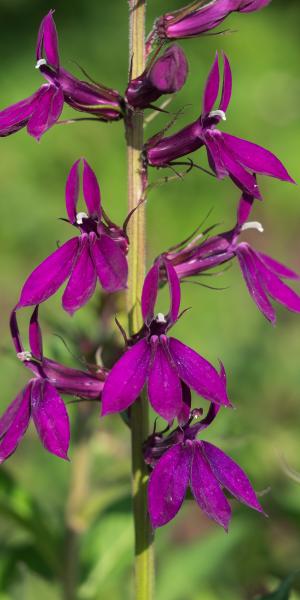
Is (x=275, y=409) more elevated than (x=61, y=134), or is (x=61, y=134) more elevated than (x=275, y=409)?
(x=61, y=134)

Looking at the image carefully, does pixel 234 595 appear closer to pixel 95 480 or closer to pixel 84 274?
pixel 95 480

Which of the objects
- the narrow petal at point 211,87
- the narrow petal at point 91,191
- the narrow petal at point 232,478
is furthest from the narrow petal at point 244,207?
the narrow petal at point 232,478

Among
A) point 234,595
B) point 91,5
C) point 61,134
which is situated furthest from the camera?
point 91,5

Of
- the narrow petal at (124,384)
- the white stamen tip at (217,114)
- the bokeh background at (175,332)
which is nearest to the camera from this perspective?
the narrow petal at (124,384)

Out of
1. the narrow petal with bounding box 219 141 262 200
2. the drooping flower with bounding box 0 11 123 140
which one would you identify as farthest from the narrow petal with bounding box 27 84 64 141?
the narrow petal with bounding box 219 141 262 200

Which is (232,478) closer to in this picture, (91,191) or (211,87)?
(91,191)

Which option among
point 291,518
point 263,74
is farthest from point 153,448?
point 263,74

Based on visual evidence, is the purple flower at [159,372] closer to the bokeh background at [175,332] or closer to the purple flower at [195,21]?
the bokeh background at [175,332]
